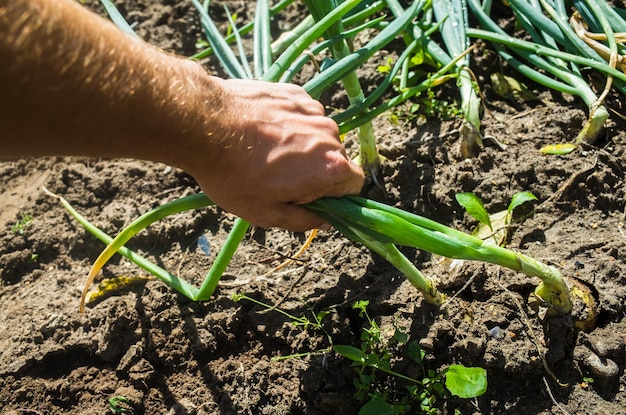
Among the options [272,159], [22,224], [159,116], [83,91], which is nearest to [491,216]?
[272,159]

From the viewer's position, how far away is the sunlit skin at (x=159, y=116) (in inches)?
34.9

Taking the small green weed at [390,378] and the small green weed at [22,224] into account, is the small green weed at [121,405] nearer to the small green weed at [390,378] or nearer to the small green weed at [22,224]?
the small green weed at [390,378]

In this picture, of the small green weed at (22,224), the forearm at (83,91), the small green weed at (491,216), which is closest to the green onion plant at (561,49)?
the small green weed at (491,216)

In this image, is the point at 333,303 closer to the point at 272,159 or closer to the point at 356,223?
the point at 356,223

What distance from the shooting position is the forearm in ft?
2.86

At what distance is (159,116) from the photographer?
1014 millimetres

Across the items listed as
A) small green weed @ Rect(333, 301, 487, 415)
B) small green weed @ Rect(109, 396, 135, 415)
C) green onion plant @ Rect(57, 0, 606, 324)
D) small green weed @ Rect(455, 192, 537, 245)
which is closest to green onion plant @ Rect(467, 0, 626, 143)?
green onion plant @ Rect(57, 0, 606, 324)

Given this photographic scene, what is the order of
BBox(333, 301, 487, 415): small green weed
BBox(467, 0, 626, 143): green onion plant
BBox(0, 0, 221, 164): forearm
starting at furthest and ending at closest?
BBox(467, 0, 626, 143): green onion plant
BBox(333, 301, 487, 415): small green weed
BBox(0, 0, 221, 164): forearm

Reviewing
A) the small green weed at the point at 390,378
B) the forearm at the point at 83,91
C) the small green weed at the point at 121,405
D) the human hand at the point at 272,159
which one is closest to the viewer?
the forearm at the point at 83,91

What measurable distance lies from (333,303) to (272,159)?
587mm

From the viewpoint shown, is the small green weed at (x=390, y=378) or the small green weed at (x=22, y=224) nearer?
the small green weed at (x=390, y=378)

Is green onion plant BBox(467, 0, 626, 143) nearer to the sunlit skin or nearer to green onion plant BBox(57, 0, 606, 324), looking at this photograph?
green onion plant BBox(57, 0, 606, 324)

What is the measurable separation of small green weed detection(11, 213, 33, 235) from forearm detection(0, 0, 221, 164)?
1.11 meters

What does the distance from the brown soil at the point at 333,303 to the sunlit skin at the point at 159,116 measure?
0.42m
